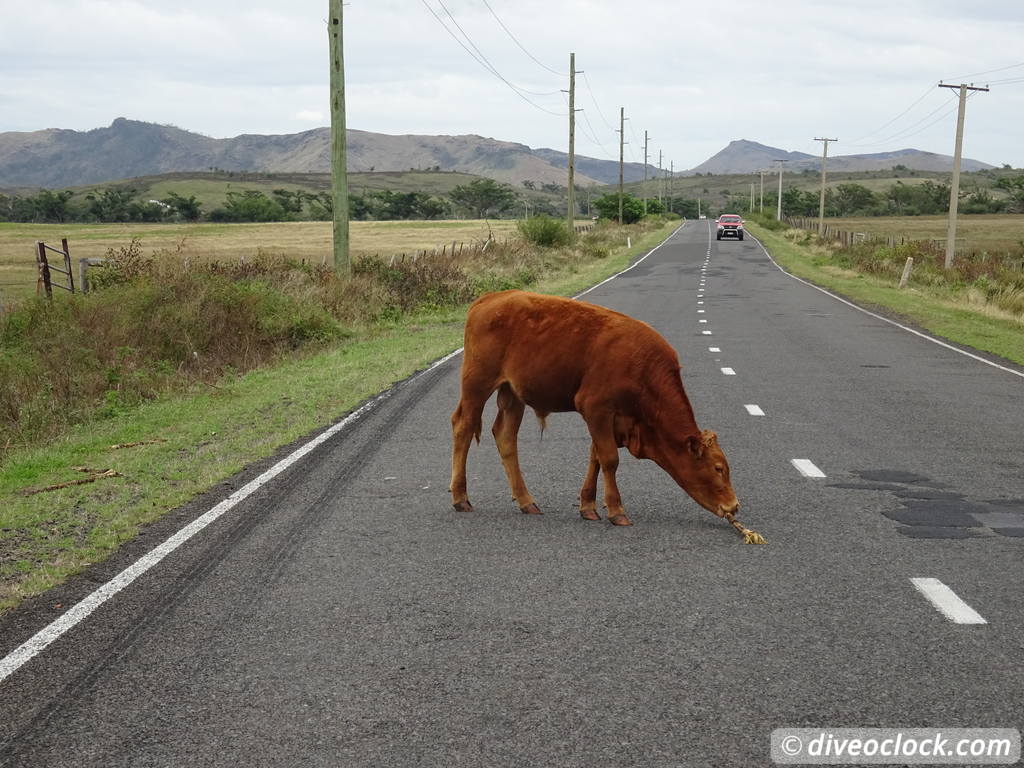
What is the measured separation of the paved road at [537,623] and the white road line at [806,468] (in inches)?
3.6

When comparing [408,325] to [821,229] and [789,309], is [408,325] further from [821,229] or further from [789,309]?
[821,229]

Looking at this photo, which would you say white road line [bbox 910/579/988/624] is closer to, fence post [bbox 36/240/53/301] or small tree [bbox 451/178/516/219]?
fence post [bbox 36/240/53/301]

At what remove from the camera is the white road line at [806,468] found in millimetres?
9062

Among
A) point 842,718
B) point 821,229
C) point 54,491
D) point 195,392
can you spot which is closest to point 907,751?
point 842,718

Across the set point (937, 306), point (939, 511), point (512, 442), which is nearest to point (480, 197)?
point (937, 306)

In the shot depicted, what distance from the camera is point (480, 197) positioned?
607 feet

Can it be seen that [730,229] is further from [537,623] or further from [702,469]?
[537,623]

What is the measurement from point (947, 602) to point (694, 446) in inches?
72.0

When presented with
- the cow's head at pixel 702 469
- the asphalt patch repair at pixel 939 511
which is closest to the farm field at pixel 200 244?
the asphalt patch repair at pixel 939 511

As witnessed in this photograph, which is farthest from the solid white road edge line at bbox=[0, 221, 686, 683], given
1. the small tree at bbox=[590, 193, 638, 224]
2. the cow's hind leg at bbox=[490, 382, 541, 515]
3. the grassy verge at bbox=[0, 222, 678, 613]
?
the small tree at bbox=[590, 193, 638, 224]

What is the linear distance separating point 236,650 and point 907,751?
2896 millimetres

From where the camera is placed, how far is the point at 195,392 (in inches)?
593

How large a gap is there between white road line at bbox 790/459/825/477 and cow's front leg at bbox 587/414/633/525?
237 centimetres

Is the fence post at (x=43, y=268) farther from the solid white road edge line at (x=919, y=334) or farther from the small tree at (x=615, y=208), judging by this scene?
the small tree at (x=615, y=208)
